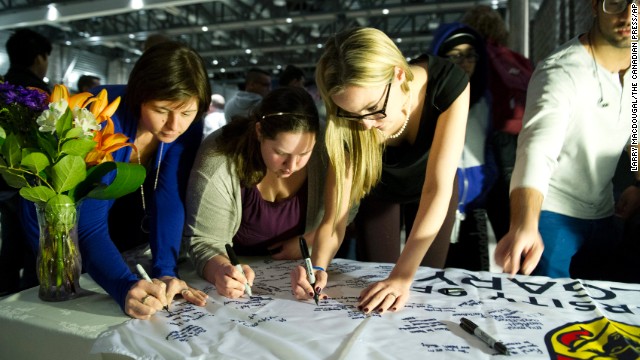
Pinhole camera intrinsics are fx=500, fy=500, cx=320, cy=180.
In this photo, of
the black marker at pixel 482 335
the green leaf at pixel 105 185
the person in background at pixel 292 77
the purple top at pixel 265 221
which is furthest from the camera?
the person in background at pixel 292 77

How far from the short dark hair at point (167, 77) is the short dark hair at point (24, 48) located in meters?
1.75

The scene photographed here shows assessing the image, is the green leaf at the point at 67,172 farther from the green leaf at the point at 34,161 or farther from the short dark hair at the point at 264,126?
the short dark hair at the point at 264,126

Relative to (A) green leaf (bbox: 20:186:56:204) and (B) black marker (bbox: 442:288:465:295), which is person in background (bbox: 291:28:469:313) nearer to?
(B) black marker (bbox: 442:288:465:295)

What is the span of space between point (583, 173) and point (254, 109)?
0.97 metres

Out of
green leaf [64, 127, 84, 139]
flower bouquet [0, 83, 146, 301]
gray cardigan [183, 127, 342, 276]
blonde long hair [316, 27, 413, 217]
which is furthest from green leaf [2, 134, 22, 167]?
blonde long hair [316, 27, 413, 217]

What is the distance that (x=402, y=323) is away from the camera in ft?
3.25

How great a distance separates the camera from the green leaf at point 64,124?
1.01 meters

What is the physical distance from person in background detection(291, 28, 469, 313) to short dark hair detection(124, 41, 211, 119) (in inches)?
12.5

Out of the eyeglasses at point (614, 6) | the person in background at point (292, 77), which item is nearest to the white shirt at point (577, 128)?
the eyeglasses at point (614, 6)

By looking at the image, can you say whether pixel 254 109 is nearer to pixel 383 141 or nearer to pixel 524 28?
pixel 383 141

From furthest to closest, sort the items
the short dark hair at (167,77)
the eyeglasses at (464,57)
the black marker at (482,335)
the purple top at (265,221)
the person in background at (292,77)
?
the person in background at (292,77), the eyeglasses at (464,57), the purple top at (265,221), the short dark hair at (167,77), the black marker at (482,335)

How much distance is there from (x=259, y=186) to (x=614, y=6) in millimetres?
1069

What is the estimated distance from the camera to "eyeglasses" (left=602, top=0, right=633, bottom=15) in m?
1.29

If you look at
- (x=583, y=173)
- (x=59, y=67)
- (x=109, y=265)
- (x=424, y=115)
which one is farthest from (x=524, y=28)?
(x=59, y=67)
